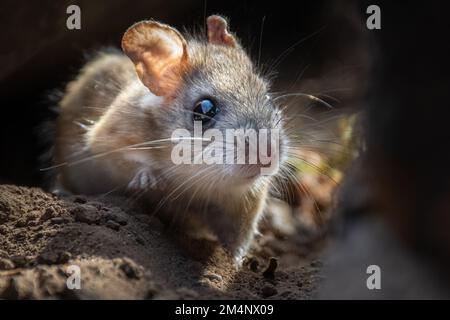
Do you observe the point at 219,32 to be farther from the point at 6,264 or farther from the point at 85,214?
the point at 6,264

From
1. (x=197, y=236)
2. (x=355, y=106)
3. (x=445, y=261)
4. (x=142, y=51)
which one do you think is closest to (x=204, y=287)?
(x=197, y=236)

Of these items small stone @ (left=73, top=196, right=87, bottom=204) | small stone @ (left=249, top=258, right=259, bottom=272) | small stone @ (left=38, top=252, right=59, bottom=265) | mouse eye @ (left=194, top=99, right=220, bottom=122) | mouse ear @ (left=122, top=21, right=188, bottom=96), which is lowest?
small stone @ (left=249, top=258, right=259, bottom=272)

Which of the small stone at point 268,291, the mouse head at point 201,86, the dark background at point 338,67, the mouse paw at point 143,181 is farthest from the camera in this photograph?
the mouse paw at point 143,181

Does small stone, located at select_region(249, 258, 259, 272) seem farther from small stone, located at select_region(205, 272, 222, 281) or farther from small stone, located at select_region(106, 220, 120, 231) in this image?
small stone, located at select_region(106, 220, 120, 231)

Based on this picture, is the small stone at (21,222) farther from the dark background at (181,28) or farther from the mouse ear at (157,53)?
the dark background at (181,28)

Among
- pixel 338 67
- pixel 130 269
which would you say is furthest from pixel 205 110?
pixel 338 67

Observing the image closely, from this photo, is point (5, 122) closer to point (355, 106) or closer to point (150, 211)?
point (150, 211)

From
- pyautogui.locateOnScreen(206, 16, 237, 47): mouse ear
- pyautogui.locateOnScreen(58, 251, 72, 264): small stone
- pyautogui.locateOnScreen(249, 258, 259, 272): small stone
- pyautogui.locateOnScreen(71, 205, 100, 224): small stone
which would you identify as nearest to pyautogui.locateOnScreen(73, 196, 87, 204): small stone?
pyautogui.locateOnScreen(71, 205, 100, 224): small stone

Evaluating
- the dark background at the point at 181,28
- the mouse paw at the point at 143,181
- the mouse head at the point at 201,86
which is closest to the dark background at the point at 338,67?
the dark background at the point at 181,28
